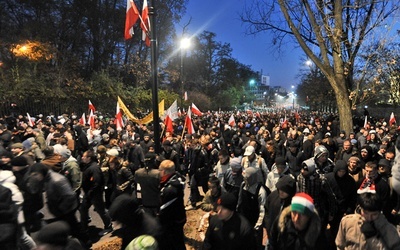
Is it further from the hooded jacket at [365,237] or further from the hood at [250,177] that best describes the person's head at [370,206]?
the hood at [250,177]

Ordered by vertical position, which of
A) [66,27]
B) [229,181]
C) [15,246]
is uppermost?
[66,27]

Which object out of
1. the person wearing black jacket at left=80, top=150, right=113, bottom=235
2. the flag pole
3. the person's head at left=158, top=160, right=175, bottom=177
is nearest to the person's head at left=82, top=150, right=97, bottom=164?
the person wearing black jacket at left=80, top=150, right=113, bottom=235

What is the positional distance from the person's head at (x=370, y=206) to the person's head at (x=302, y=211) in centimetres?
52

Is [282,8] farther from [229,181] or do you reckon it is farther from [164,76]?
[164,76]

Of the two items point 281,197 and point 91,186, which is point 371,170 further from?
point 91,186

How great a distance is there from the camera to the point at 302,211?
3074 mm

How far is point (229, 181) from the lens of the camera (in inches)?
204

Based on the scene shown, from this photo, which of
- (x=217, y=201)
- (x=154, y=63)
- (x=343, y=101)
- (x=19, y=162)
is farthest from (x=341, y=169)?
(x=343, y=101)

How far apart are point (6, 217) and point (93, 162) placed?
2790mm

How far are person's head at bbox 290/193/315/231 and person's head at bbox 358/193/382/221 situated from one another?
0.52 metres

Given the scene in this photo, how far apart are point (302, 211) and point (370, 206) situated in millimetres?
681

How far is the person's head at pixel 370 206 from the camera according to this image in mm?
3104

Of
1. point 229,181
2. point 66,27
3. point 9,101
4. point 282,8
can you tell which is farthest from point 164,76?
point 229,181

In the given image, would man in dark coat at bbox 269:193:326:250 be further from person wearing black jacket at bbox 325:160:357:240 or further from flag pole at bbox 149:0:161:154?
flag pole at bbox 149:0:161:154
